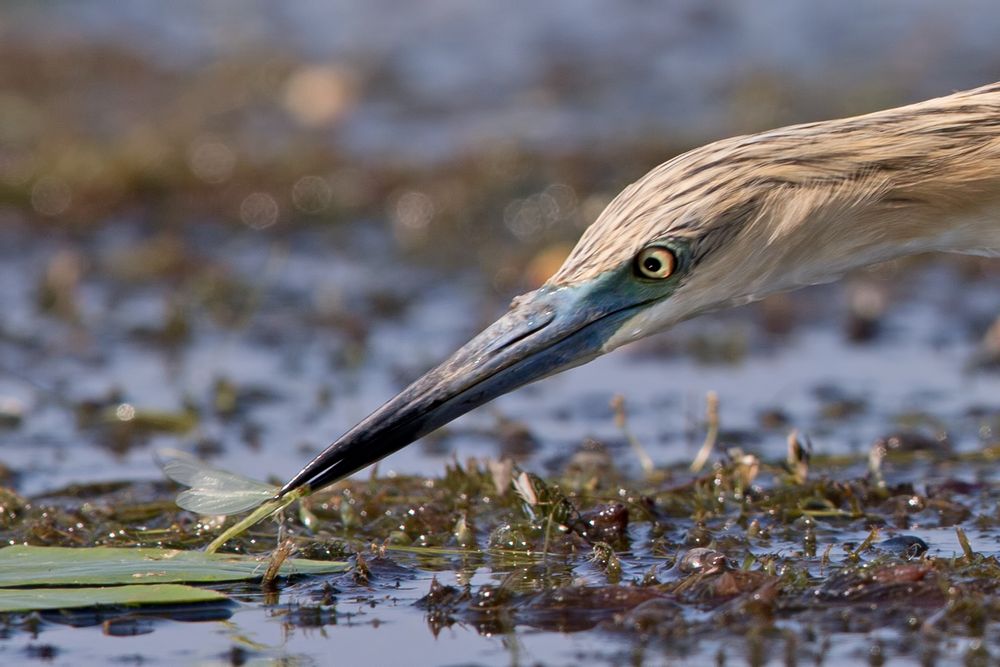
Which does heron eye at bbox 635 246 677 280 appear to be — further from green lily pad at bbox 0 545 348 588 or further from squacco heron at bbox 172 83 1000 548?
green lily pad at bbox 0 545 348 588

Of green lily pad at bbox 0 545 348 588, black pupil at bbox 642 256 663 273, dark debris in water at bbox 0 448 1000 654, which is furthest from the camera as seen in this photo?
black pupil at bbox 642 256 663 273

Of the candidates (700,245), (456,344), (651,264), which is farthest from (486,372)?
(456,344)

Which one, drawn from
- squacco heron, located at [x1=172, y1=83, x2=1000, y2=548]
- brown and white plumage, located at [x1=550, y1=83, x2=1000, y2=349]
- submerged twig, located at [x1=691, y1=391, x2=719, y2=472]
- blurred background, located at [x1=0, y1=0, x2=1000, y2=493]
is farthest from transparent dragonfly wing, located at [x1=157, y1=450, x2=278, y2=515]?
submerged twig, located at [x1=691, y1=391, x2=719, y2=472]

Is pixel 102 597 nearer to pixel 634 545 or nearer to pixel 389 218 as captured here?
pixel 634 545

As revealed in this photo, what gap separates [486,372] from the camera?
15.1 ft

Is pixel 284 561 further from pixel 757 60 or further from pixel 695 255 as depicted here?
pixel 757 60

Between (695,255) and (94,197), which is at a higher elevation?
(94,197)

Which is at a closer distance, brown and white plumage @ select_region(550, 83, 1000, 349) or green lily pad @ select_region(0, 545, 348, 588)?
green lily pad @ select_region(0, 545, 348, 588)

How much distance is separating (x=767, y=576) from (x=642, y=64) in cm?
876

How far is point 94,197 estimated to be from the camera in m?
9.82

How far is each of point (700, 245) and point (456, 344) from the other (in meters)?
3.27

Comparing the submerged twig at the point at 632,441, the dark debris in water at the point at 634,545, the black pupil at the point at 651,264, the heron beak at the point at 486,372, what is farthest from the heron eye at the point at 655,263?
the submerged twig at the point at 632,441

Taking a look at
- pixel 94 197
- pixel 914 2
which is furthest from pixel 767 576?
pixel 914 2

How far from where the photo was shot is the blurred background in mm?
6656
